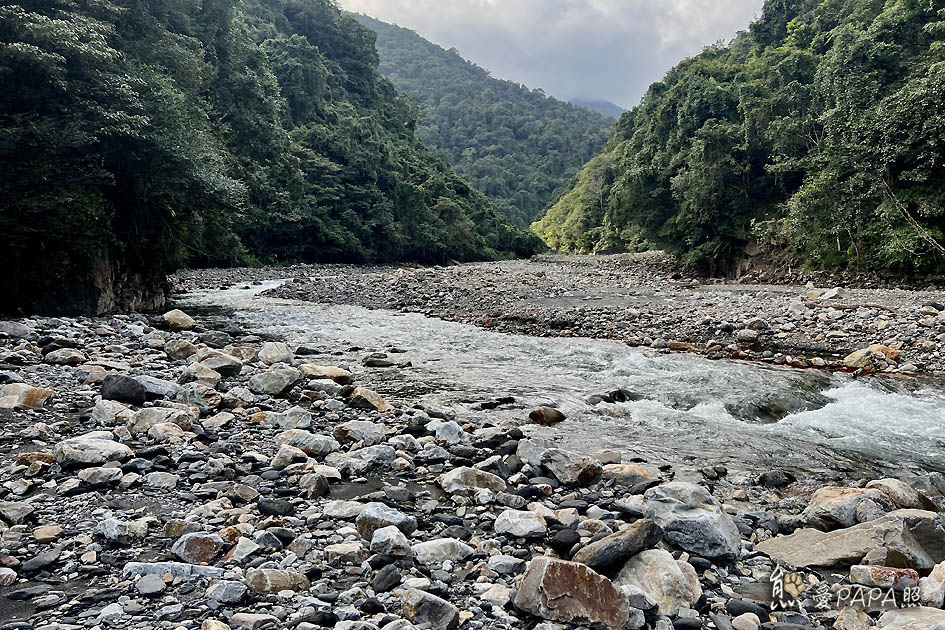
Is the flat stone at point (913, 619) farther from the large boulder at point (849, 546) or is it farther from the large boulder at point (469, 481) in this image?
the large boulder at point (469, 481)

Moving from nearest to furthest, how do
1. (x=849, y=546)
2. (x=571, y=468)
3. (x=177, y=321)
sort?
(x=849, y=546)
(x=571, y=468)
(x=177, y=321)

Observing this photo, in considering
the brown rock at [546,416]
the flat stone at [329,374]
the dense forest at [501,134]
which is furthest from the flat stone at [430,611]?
the dense forest at [501,134]

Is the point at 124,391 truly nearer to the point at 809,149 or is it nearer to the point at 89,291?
the point at 89,291

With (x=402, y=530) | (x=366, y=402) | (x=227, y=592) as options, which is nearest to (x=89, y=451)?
(x=227, y=592)

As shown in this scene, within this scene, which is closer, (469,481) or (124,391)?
(469,481)

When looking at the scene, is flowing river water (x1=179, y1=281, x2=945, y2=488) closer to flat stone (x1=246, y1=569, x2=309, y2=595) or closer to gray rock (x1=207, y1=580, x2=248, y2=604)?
flat stone (x1=246, y1=569, x2=309, y2=595)

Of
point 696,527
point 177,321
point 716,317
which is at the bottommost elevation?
point 177,321

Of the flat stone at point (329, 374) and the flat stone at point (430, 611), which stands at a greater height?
the flat stone at point (430, 611)

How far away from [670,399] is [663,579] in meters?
5.19

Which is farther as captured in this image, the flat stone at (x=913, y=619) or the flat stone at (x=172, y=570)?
the flat stone at (x=172, y=570)

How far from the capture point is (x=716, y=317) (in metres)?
13.2

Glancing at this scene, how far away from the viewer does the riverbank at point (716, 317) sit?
9984 millimetres

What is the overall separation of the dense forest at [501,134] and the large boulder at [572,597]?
302 feet

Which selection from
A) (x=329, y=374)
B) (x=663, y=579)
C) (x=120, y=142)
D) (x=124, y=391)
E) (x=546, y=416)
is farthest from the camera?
(x=120, y=142)
